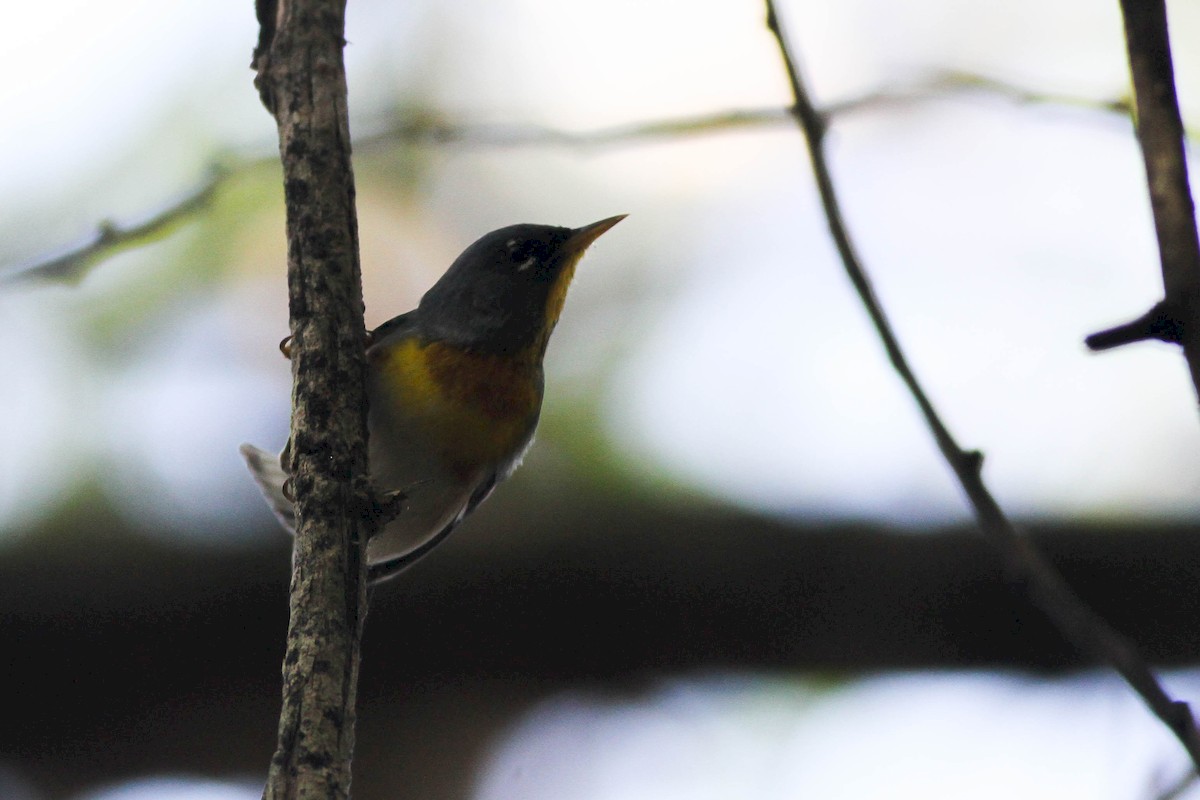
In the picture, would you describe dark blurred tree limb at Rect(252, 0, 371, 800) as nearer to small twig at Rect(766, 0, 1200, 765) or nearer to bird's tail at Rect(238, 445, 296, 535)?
small twig at Rect(766, 0, 1200, 765)

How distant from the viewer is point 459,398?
3.82 m

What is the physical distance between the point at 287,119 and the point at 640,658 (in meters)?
3.61

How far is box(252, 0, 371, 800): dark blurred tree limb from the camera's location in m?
2.02

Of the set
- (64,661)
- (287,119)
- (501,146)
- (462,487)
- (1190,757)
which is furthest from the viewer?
(64,661)

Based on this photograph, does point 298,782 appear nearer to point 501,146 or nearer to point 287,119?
point 287,119

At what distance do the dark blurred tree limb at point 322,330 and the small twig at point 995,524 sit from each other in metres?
0.91

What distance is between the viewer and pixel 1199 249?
1124 mm

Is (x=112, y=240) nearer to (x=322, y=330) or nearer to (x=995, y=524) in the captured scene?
(x=322, y=330)

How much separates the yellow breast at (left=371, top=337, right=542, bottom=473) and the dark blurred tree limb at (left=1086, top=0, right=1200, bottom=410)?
2.72 m

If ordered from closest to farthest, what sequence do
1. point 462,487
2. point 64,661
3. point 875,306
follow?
point 875,306 → point 462,487 → point 64,661

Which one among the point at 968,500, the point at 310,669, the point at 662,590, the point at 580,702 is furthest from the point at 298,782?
the point at 580,702

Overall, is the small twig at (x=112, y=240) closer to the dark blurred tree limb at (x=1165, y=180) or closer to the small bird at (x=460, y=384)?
the small bird at (x=460, y=384)

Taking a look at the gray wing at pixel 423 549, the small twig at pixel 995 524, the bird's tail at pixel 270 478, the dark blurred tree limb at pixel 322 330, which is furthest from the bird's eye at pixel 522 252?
the small twig at pixel 995 524

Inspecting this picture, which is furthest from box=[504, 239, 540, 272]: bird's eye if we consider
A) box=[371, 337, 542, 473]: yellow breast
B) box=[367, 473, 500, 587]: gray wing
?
box=[367, 473, 500, 587]: gray wing
